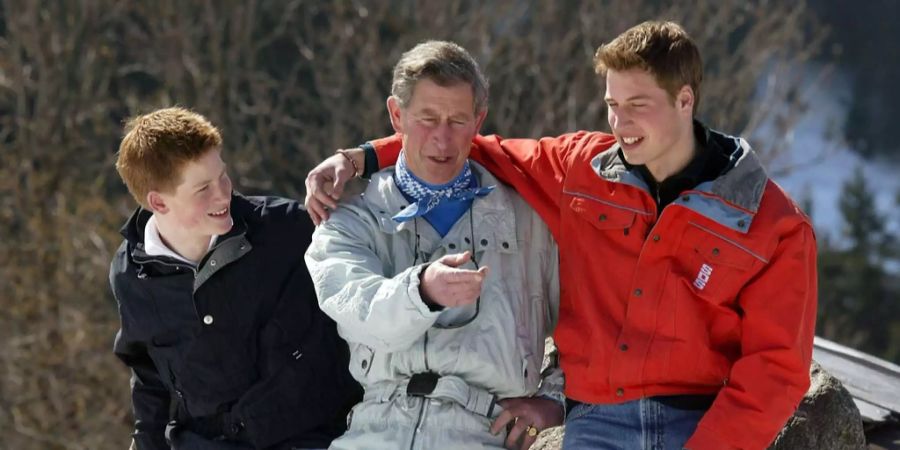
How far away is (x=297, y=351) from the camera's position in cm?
323

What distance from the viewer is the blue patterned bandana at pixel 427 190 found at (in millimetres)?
2910

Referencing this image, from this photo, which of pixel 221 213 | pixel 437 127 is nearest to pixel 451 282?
pixel 437 127

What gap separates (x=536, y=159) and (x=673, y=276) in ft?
1.63

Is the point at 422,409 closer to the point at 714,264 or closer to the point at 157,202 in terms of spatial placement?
the point at 714,264

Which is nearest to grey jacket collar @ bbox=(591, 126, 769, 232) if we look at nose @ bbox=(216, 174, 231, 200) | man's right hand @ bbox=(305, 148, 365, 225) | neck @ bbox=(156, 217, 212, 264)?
man's right hand @ bbox=(305, 148, 365, 225)

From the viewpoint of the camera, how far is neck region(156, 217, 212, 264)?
3221 mm

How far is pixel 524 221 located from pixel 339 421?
0.77 meters

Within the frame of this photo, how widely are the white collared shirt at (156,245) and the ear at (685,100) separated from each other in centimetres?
126

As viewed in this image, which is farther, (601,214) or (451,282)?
(601,214)

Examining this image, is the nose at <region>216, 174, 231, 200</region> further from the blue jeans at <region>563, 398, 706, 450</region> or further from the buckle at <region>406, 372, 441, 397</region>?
the blue jeans at <region>563, 398, 706, 450</region>

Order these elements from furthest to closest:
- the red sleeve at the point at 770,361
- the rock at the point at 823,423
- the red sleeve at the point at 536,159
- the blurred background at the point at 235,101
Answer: the blurred background at the point at 235,101 → the rock at the point at 823,423 → the red sleeve at the point at 536,159 → the red sleeve at the point at 770,361

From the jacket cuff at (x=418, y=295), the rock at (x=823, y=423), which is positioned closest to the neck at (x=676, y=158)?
the jacket cuff at (x=418, y=295)

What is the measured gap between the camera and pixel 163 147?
10.2 feet

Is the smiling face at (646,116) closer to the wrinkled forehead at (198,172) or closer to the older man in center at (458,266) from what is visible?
the older man in center at (458,266)
